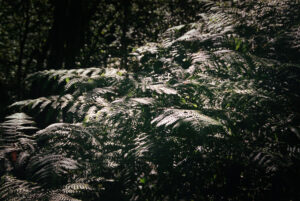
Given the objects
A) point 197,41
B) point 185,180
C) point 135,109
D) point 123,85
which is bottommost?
point 185,180

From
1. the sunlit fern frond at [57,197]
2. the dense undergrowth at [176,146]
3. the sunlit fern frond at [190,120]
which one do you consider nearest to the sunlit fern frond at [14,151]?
the dense undergrowth at [176,146]

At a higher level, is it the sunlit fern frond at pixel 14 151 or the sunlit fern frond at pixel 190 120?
the sunlit fern frond at pixel 190 120

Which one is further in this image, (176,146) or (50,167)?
(176,146)

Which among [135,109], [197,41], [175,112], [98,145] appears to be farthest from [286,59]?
[98,145]

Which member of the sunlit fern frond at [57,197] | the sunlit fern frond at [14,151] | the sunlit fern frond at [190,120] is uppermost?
the sunlit fern frond at [190,120]

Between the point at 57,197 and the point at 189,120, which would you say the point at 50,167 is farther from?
the point at 189,120

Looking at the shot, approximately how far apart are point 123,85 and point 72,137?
54 cm

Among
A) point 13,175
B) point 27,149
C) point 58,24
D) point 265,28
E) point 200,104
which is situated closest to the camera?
point 13,175

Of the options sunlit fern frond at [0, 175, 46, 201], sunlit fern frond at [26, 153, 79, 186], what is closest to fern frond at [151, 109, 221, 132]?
sunlit fern frond at [26, 153, 79, 186]

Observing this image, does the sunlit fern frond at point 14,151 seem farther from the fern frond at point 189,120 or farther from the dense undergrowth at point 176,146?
the fern frond at point 189,120

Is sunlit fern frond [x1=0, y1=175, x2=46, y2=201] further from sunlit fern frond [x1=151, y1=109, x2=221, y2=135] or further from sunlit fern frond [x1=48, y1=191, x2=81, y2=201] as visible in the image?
sunlit fern frond [x1=151, y1=109, x2=221, y2=135]

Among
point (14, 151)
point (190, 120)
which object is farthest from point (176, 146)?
point (14, 151)

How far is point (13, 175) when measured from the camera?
1411 mm

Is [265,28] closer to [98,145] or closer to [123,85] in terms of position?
[123,85]
